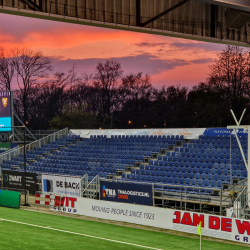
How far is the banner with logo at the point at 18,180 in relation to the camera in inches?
1016

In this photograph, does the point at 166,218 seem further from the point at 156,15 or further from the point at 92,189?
the point at 156,15

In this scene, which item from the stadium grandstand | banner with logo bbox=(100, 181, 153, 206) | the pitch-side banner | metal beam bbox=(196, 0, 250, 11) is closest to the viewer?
metal beam bbox=(196, 0, 250, 11)

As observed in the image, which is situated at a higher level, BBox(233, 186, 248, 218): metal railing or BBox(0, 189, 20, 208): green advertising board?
BBox(233, 186, 248, 218): metal railing

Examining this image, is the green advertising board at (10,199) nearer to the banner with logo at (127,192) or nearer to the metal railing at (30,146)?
the banner with logo at (127,192)

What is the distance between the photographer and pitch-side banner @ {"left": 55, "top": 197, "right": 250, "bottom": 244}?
1489 cm

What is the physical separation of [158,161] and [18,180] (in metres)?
10.0

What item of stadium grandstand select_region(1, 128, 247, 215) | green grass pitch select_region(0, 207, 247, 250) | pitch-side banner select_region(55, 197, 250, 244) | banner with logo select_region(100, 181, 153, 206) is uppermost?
stadium grandstand select_region(1, 128, 247, 215)

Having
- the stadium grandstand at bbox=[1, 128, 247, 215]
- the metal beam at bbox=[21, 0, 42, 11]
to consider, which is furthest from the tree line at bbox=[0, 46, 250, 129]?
the metal beam at bbox=[21, 0, 42, 11]

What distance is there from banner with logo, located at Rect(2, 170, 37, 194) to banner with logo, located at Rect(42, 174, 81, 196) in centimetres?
104

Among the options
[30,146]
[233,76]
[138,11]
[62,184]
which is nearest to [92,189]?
[62,184]

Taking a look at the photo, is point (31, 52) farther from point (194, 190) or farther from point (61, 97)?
point (194, 190)

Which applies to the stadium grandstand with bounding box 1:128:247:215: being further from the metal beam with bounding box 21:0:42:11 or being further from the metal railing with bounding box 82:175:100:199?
the metal beam with bounding box 21:0:42:11

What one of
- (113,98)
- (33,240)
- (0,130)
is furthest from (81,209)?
(113,98)

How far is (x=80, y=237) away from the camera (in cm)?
1587
